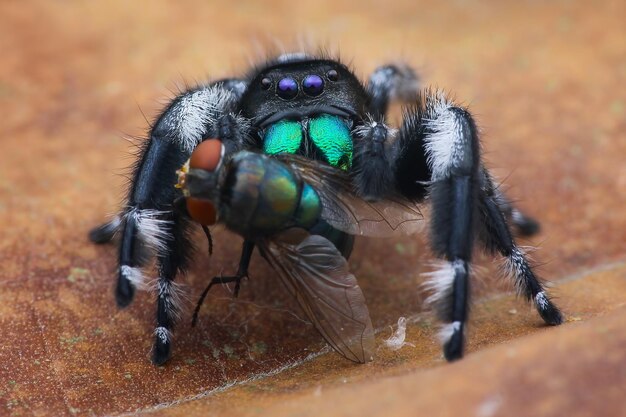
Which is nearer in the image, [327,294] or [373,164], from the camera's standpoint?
[327,294]

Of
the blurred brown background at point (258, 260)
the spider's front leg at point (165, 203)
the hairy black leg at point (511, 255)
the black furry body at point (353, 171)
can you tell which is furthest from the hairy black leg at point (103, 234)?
the hairy black leg at point (511, 255)

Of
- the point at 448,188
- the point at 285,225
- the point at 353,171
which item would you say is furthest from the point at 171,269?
the point at 448,188

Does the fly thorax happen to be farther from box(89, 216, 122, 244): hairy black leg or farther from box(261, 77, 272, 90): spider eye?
box(89, 216, 122, 244): hairy black leg

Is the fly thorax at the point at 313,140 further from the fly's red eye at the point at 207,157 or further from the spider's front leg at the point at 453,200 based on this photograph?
the fly's red eye at the point at 207,157

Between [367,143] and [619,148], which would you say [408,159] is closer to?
[367,143]

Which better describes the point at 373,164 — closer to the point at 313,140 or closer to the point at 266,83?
the point at 313,140

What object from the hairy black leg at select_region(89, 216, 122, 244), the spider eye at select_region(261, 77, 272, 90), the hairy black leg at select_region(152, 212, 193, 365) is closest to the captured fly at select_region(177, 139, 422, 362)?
the hairy black leg at select_region(152, 212, 193, 365)

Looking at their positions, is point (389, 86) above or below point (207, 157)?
above
